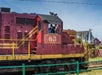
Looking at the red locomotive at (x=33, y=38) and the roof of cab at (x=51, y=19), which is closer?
the red locomotive at (x=33, y=38)

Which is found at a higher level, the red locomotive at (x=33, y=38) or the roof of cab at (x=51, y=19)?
the roof of cab at (x=51, y=19)

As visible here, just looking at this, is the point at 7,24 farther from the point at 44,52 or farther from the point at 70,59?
the point at 70,59

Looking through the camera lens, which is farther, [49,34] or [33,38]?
[33,38]

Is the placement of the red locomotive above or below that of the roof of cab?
below

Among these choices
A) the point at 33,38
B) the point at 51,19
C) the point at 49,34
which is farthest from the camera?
the point at 33,38

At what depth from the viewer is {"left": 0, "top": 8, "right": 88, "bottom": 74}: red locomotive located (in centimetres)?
1744

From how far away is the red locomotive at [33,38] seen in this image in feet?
57.2

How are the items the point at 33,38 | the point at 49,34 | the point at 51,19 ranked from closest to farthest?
the point at 49,34 → the point at 51,19 → the point at 33,38

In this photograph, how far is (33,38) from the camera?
18453 millimetres

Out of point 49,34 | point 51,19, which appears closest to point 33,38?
point 49,34

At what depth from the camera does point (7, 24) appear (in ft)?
58.4

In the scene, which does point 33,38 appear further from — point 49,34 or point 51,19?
point 51,19

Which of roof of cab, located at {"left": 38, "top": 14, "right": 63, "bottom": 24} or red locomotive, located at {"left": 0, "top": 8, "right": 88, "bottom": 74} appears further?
roof of cab, located at {"left": 38, "top": 14, "right": 63, "bottom": 24}

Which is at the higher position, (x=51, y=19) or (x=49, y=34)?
(x=51, y=19)
